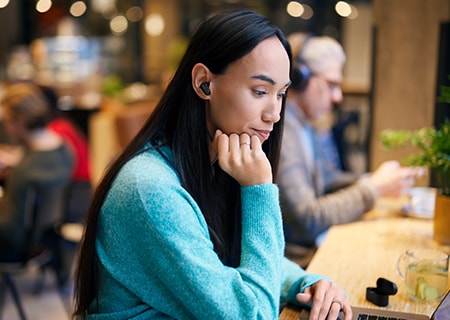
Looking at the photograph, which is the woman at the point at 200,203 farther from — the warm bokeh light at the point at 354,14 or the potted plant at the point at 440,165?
the warm bokeh light at the point at 354,14

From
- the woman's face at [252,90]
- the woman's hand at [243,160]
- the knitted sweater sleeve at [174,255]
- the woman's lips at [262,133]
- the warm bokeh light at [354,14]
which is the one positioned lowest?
the knitted sweater sleeve at [174,255]

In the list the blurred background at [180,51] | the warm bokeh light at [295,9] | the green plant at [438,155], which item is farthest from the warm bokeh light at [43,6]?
the green plant at [438,155]

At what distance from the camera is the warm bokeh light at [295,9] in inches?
354

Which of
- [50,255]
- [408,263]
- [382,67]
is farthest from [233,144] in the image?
[50,255]

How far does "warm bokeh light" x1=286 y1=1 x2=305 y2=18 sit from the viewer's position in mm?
8981

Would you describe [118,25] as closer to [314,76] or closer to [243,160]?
[314,76]

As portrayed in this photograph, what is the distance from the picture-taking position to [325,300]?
1475 mm

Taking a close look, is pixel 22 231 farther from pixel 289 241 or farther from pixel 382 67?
pixel 382 67

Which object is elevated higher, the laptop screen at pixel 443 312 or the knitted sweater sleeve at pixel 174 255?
the knitted sweater sleeve at pixel 174 255

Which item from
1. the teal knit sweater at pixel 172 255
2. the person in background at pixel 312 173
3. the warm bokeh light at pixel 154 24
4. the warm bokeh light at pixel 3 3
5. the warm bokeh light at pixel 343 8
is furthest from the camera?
the warm bokeh light at pixel 154 24

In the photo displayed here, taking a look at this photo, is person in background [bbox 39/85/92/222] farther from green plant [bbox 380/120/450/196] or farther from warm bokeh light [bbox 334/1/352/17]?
warm bokeh light [bbox 334/1/352/17]

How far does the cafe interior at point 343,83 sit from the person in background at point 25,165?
23.0 inches

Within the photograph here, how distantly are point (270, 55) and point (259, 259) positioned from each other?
416 mm

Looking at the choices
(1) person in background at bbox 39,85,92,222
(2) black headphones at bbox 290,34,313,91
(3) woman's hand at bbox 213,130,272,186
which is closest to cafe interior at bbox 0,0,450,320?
(1) person in background at bbox 39,85,92,222
